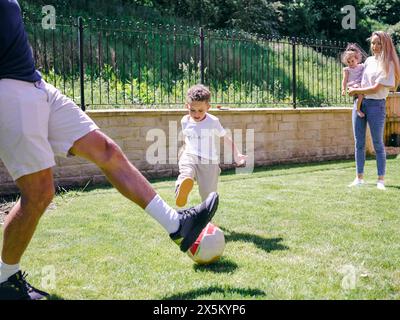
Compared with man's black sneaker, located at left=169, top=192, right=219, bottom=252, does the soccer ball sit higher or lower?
lower

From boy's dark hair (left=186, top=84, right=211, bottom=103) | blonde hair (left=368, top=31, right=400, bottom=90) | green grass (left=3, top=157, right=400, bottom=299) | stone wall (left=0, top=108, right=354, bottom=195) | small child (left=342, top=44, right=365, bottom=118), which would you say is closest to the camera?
green grass (left=3, top=157, right=400, bottom=299)

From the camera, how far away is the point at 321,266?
3.17m

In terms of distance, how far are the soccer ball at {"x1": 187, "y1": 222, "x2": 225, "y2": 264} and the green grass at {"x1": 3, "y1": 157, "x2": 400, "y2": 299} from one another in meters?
0.07

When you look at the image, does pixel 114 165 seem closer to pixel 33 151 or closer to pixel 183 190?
pixel 33 151

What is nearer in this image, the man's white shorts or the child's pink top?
the man's white shorts

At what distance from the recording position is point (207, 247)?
3131mm

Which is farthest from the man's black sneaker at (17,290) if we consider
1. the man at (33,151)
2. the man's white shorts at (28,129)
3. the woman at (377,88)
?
the woman at (377,88)

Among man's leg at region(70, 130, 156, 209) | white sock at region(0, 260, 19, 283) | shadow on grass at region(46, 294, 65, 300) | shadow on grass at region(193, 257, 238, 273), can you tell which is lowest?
shadow on grass at region(193, 257, 238, 273)

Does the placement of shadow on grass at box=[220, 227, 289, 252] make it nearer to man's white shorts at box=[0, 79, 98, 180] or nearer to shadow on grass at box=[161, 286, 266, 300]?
shadow on grass at box=[161, 286, 266, 300]

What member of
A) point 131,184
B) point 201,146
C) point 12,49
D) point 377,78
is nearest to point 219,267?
point 131,184

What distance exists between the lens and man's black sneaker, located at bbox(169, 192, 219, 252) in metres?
2.68

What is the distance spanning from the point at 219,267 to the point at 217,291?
472mm

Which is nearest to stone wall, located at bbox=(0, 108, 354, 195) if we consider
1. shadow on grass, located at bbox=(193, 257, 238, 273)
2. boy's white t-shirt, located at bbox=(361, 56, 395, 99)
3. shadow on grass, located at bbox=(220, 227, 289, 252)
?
boy's white t-shirt, located at bbox=(361, 56, 395, 99)
